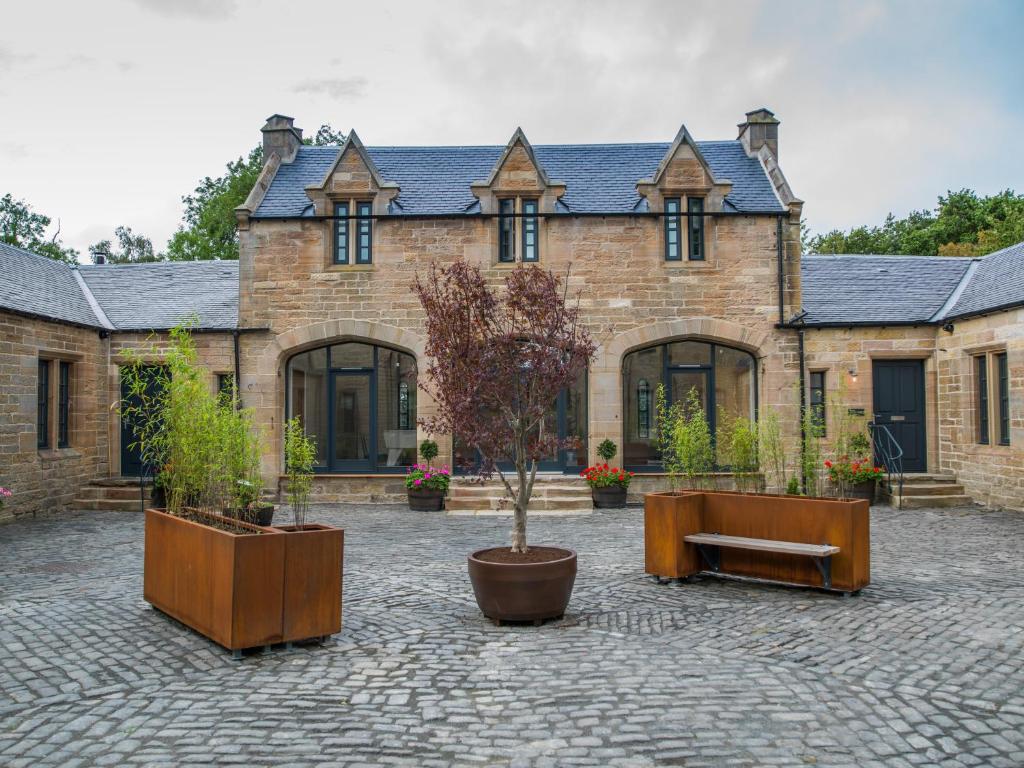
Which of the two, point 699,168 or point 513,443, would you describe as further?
point 699,168

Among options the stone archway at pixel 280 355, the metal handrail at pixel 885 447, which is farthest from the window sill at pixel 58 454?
the metal handrail at pixel 885 447

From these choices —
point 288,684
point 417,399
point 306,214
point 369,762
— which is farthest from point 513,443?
point 306,214

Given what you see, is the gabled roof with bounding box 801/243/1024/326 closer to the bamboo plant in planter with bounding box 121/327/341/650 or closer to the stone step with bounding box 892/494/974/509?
the stone step with bounding box 892/494/974/509

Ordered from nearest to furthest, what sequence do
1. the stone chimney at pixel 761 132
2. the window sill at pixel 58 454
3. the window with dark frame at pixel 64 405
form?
the window sill at pixel 58 454, the window with dark frame at pixel 64 405, the stone chimney at pixel 761 132

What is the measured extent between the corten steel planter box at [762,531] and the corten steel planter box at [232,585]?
4284 mm

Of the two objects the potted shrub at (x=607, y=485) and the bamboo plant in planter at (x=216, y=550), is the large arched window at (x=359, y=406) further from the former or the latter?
the bamboo plant in planter at (x=216, y=550)

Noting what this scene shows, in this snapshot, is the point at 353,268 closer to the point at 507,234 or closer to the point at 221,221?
the point at 507,234

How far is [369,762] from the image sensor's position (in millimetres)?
4363

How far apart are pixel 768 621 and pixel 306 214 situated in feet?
42.7

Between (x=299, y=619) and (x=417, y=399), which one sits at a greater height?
(x=417, y=399)

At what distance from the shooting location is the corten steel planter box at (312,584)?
6.33 meters

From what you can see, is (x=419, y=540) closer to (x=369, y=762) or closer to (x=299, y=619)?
(x=299, y=619)

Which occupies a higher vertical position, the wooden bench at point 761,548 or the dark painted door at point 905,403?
the dark painted door at point 905,403

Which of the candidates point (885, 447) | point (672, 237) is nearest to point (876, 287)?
point (885, 447)
